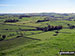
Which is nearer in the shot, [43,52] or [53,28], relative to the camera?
[43,52]

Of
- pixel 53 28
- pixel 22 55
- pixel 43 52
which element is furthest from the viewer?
pixel 53 28

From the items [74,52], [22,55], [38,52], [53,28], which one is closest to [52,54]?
[38,52]

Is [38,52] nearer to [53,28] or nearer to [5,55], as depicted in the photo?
[5,55]

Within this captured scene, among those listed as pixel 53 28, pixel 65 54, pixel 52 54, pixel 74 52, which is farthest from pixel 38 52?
pixel 53 28

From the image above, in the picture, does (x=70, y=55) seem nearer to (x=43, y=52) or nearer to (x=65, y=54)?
(x=65, y=54)

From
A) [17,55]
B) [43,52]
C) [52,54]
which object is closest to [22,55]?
[17,55]

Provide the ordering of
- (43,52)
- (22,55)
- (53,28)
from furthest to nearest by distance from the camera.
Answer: (53,28)
(43,52)
(22,55)

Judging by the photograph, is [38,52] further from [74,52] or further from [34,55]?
[74,52]

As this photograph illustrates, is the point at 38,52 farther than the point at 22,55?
Yes
